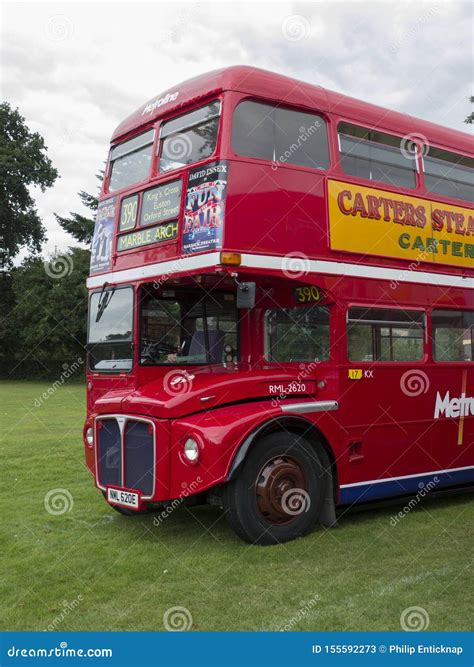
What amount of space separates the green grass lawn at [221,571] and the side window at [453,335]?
1.78 m

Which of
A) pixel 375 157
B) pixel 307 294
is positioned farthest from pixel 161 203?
pixel 375 157

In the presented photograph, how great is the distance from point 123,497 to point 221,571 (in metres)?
1.38

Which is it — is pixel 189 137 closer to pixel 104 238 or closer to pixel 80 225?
pixel 104 238

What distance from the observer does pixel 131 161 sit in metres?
8.19

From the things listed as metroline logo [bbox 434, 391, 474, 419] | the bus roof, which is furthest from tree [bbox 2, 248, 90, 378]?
metroline logo [bbox 434, 391, 474, 419]

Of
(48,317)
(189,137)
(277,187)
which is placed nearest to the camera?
(277,187)

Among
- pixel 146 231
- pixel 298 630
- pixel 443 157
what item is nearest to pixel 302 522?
pixel 298 630

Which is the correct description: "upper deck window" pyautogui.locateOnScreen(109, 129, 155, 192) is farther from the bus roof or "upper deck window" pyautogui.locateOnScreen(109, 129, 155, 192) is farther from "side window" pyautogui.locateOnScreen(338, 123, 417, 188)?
"side window" pyautogui.locateOnScreen(338, 123, 417, 188)

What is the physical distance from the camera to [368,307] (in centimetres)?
771

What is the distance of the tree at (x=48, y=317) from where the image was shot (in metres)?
37.9

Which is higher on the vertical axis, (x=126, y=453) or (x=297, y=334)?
(x=297, y=334)

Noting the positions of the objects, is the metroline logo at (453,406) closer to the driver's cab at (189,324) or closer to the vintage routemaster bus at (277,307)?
the vintage routemaster bus at (277,307)

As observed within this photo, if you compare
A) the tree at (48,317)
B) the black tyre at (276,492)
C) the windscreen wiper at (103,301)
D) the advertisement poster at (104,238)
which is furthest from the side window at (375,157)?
the tree at (48,317)

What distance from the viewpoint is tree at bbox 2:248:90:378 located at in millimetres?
37875
